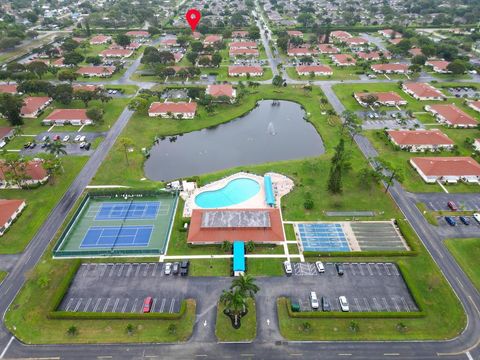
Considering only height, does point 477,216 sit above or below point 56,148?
below

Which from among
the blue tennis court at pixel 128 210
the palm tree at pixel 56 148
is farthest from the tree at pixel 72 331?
the palm tree at pixel 56 148

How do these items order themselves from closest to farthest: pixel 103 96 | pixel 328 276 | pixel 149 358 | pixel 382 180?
pixel 149 358 → pixel 328 276 → pixel 382 180 → pixel 103 96

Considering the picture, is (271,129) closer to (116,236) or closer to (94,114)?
(94,114)

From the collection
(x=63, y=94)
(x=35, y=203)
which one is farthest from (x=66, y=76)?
(x=35, y=203)

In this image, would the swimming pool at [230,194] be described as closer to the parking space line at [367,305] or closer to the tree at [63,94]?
the parking space line at [367,305]

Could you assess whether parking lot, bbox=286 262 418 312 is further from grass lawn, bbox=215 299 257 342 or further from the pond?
the pond

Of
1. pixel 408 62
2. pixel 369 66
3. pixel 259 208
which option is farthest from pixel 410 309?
pixel 408 62

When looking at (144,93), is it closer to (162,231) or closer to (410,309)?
(162,231)
